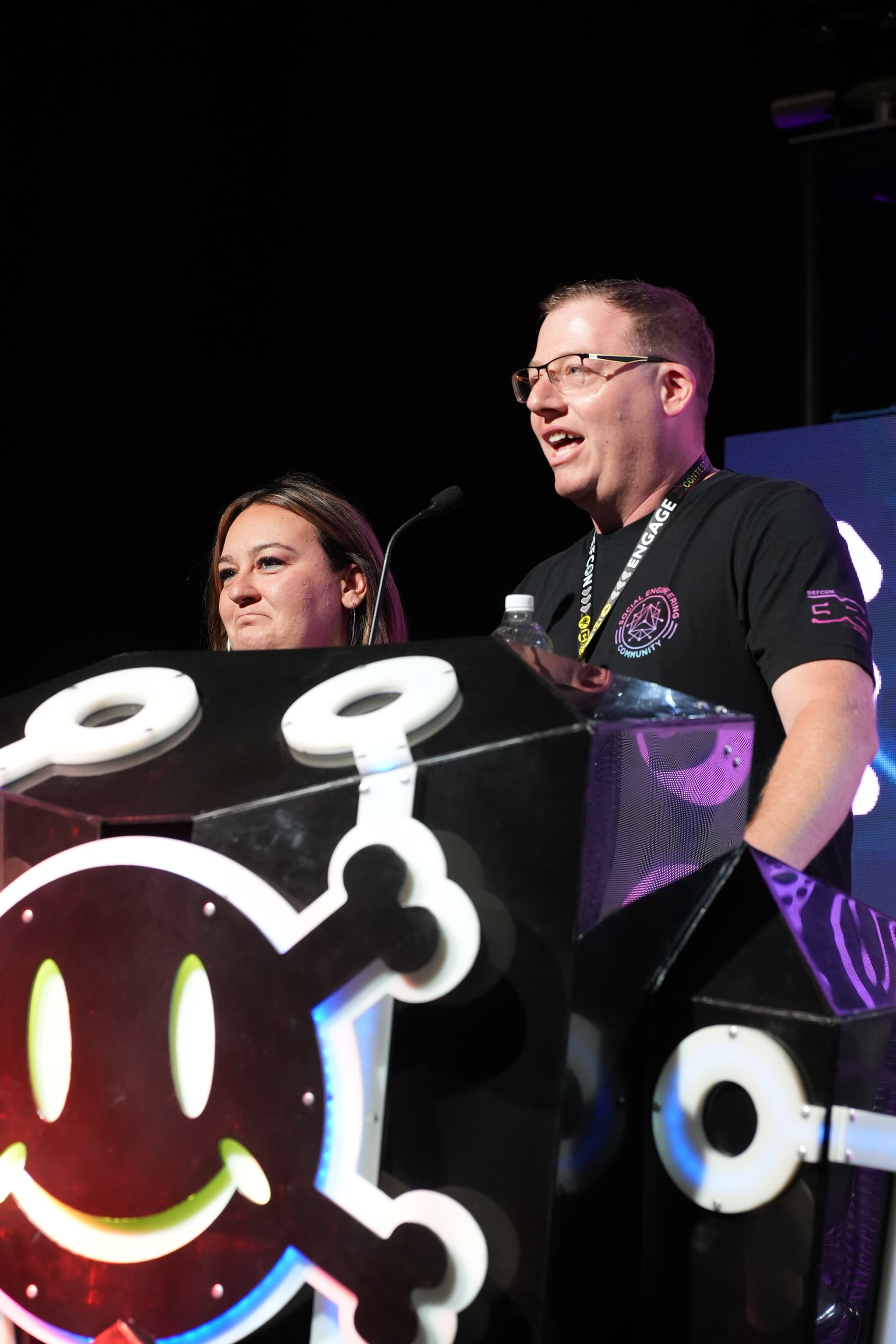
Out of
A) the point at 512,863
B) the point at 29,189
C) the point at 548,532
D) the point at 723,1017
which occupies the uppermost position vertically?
the point at 29,189

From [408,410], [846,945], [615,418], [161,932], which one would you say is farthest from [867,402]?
[161,932]

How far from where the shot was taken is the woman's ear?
7.70 ft

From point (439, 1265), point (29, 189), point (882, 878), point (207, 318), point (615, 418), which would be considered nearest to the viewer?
point (439, 1265)

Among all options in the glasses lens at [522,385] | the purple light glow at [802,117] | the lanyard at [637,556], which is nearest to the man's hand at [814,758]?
the lanyard at [637,556]

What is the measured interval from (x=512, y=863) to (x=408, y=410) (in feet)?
9.67

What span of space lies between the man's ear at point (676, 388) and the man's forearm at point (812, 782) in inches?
26.8

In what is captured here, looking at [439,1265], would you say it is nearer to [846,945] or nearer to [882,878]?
[846,945]

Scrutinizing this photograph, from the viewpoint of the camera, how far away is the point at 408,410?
382 centimetres

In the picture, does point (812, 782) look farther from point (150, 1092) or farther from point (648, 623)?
point (150, 1092)

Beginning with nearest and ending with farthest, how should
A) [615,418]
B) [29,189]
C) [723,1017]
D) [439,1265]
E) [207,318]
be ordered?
[439,1265] < [723,1017] < [615,418] < [29,189] < [207,318]

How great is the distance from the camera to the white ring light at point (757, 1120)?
3.31ft

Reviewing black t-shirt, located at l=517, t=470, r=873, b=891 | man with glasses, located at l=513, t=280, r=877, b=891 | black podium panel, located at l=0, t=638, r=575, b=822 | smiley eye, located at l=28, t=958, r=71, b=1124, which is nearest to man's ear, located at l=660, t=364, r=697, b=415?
man with glasses, located at l=513, t=280, r=877, b=891

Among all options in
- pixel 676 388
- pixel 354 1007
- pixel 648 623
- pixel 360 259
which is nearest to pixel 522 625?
pixel 648 623

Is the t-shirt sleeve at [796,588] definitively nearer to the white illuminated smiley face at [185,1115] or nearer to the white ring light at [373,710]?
the white ring light at [373,710]
